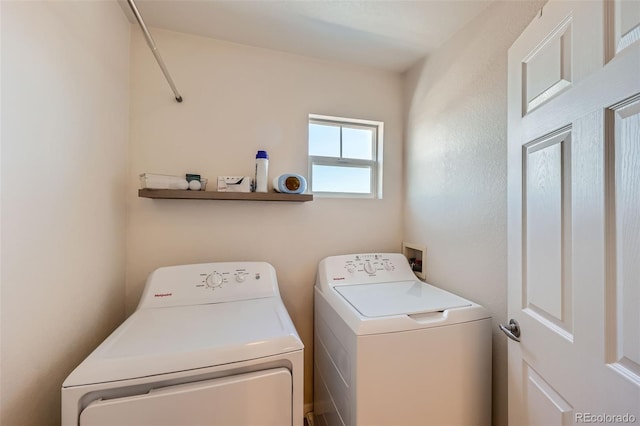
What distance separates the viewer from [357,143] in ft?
6.40

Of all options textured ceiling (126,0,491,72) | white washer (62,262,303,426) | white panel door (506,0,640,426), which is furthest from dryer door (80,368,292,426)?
textured ceiling (126,0,491,72)

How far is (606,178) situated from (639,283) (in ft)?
0.81

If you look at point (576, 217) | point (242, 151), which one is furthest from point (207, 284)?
point (576, 217)

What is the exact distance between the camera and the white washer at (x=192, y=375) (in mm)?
705

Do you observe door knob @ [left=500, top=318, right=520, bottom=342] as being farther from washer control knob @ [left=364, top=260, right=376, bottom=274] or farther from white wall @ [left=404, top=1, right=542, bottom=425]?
washer control knob @ [left=364, top=260, right=376, bottom=274]

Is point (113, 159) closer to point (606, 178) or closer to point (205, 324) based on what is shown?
point (205, 324)

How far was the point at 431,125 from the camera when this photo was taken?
1.63 metres

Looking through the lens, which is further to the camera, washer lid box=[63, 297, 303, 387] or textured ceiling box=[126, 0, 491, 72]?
textured ceiling box=[126, 0, 491, 72]

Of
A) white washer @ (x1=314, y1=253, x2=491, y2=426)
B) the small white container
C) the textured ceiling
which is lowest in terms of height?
white washer @ (x1=314, y1=253, x2=491, y2=426)

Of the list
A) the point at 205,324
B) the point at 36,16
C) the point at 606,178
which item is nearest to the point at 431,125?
the point at 606,178

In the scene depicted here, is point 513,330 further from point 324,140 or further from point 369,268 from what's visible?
point 324,140

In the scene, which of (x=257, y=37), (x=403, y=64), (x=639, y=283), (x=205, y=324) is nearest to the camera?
(x=639, y=283)

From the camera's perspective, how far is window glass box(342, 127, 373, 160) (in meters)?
1.91

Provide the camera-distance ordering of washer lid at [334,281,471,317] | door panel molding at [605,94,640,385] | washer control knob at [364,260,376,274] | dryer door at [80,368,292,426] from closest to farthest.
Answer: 1. door panel molding at [605,94,640,385]
2. dryer door at [80,368,292,426]
3. washer lid at [334,281,471,317]
4. washer control knob at [364,260,376,274]
